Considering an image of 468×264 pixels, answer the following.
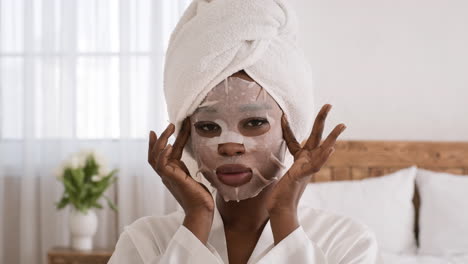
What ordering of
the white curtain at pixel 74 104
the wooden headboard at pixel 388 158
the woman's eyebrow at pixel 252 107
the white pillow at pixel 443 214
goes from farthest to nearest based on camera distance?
1. the white curtain at pixel 74 104
2. the wooden headboard at pixel 388 158
3. the white pillow at pixel 443 214
4. the woman's eyebrow at pixel 252 107

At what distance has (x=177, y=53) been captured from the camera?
134cm

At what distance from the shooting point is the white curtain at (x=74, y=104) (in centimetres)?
376

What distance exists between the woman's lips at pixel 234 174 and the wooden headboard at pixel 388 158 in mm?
2187

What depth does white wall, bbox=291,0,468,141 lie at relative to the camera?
342 centimetres

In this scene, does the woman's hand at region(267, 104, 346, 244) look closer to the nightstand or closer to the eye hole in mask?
the eye hole in mask

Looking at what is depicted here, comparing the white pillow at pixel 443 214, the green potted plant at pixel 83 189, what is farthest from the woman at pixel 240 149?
the green potted plant at pixel 83 189

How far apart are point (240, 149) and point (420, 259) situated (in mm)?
1813

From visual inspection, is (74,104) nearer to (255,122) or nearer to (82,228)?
(82,228)

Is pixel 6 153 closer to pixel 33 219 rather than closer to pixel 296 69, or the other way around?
pixel 33 219

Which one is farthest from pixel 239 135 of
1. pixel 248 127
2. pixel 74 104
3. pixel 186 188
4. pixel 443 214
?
pixel 74 104

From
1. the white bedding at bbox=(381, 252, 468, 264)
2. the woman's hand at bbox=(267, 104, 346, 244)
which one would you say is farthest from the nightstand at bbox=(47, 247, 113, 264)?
the woman's hand at bbox=(267, 104, 346, 244)

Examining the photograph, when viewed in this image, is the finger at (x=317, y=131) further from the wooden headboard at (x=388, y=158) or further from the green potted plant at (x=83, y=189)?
the green potted plant at (x=83, y=189)

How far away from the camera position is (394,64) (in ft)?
11.3

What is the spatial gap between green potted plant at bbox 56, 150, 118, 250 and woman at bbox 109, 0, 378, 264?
2.21m
